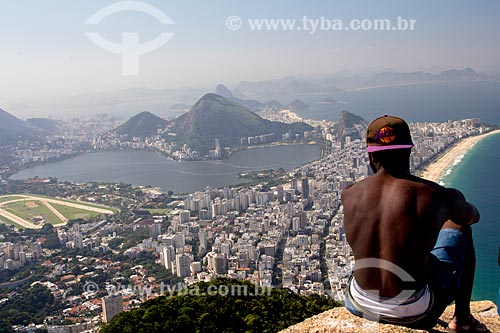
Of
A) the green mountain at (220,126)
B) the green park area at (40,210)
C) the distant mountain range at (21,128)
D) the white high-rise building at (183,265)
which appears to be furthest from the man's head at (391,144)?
the distant mountain range at (21,128)

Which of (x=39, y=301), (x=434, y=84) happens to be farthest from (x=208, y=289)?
(x=434, y=84)

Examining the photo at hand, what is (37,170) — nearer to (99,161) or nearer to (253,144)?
(99,161)

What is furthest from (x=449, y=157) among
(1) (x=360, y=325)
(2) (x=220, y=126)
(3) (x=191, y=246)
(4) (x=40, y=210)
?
(1) (x=360, y=325)

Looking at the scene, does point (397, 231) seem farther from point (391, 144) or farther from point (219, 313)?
point (219, 313)

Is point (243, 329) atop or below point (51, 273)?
atop

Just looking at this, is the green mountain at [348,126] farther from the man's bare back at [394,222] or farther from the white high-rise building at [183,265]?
the man's bare back at [394,222]
